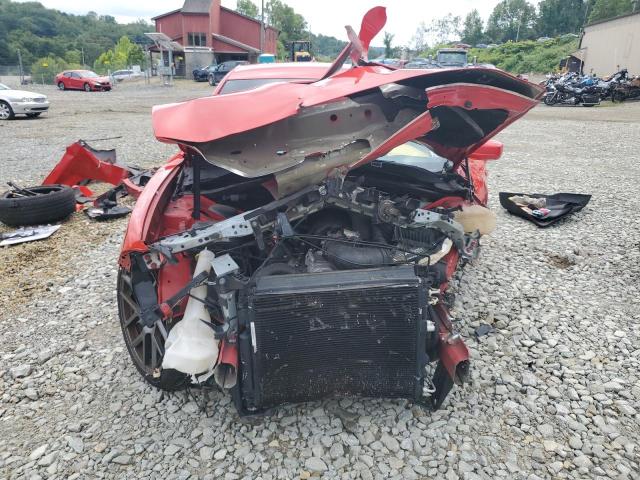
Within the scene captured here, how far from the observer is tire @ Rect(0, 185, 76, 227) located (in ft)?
16.1

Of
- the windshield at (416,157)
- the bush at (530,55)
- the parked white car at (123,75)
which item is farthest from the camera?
the bush at (530,55)

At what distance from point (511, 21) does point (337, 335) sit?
87244mm

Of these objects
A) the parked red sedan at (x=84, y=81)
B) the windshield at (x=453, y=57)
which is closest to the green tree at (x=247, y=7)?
the parked red sedan at (x=84, y=81)

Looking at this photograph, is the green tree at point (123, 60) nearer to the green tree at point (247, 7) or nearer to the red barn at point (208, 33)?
the red barn at point (208, 33)

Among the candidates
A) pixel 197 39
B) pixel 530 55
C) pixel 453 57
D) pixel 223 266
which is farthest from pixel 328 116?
pixel 530 55

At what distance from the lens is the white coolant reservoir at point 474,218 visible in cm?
289

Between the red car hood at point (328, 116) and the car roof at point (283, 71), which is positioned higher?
the car roof at point (283, 71)

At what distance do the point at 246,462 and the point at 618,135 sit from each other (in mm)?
12784

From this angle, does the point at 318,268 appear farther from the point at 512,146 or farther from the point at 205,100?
the point at 512,146

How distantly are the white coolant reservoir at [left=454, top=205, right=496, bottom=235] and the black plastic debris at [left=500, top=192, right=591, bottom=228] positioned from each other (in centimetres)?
253

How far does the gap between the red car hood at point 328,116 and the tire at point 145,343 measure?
2.70ft

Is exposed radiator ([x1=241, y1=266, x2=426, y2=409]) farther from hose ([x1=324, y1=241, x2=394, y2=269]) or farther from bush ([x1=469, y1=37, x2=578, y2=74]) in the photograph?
bush ([x1=469, y1=37, x2=578, y2=74])

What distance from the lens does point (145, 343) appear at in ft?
8.39

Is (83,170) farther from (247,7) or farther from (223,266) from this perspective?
(247,7)
